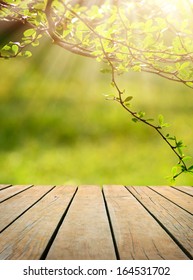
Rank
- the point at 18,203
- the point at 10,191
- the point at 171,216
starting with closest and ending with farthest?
the point at 171,216 < the point at 18,203 < the point at 10,191

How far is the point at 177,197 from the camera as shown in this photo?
8.85 feet

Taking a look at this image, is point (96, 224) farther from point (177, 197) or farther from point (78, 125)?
point (78, 125)

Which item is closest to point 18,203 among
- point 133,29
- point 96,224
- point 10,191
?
point 10,191

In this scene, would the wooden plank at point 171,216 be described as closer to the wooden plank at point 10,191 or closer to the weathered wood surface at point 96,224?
the weathered wood surface at point 96,224

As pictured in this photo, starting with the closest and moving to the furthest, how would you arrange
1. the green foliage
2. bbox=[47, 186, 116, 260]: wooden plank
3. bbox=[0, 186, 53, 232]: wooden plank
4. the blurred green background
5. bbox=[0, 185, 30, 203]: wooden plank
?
1. bbox=[47, 186, 116, 260]: wooden plank
2. the green foliage
3. bbox=[0, 186, 53, 232]: wooden plank
4. bbox=[0, 185, 30, 203]: wooden plank
5. the blurred green background

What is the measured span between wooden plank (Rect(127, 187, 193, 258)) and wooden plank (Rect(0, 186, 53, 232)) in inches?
23.9

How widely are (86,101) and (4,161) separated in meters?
1.52

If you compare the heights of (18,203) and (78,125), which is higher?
(78,125)

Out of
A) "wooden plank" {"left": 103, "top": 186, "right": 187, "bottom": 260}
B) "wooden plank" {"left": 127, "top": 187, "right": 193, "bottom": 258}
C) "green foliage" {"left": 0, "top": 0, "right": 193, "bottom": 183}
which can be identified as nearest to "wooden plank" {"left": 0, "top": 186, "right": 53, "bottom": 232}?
"wooden plank" {"left": 103, "top": 186, "right": 187, "bottom": 260}

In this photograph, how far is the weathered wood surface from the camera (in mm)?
1396

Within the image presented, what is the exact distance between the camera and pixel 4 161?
15.8 feet

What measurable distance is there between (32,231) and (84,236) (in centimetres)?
22

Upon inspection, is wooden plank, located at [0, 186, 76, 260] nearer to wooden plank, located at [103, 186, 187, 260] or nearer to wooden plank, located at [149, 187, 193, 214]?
wooden plank, located at [103, 186, 187, 260]
